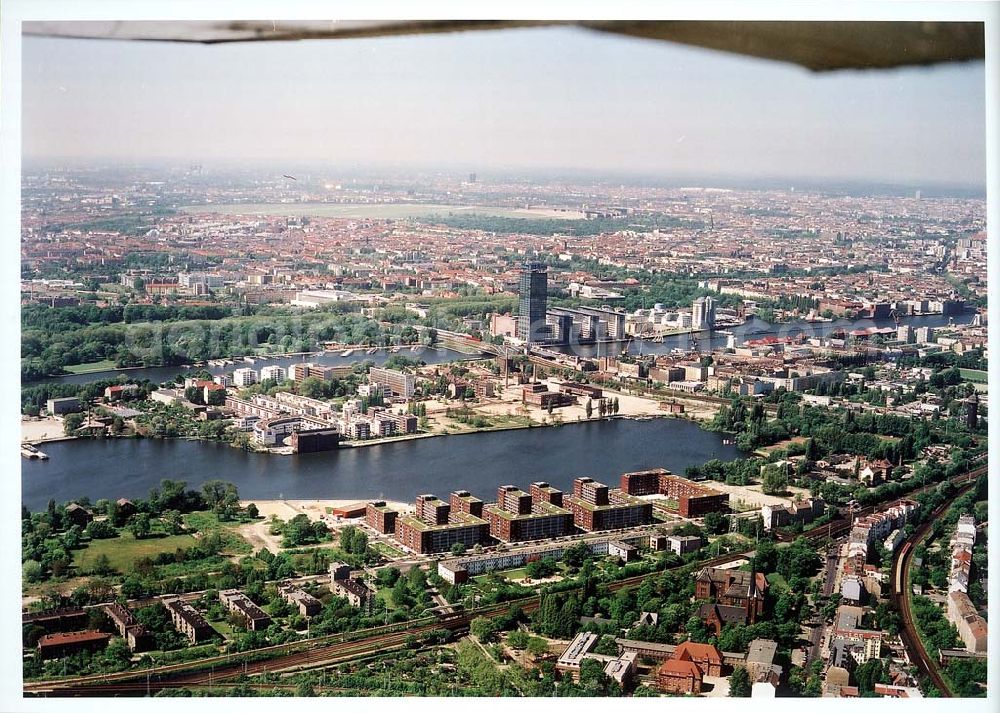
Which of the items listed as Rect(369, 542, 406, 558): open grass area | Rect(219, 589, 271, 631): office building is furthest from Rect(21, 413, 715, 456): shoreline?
Rect(219, 589, 271, 631): office building

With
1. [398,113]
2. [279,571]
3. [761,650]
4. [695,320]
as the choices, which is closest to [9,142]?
[398,113]

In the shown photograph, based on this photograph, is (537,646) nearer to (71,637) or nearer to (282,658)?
(282,658)

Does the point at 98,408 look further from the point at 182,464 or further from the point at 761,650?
the point at 761,650

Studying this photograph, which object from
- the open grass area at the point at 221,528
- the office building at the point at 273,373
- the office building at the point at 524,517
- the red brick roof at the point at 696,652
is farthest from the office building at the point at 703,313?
the open grass area at the point at 221,528

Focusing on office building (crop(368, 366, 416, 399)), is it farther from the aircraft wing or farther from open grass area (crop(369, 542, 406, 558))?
the aircraft wing

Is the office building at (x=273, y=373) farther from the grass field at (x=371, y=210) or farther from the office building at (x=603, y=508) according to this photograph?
the office building at (x=603, y=508)

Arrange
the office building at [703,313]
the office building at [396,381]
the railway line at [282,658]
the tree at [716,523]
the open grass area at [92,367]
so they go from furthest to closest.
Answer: the office building at [703,313], the office building at [396,381], the tree at [716,523], the open grass area at [92,367], the railway line at [282,658]

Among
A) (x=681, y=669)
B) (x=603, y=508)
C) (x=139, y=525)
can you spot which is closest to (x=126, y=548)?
(x=139, y=525)
